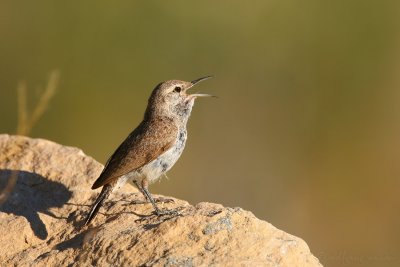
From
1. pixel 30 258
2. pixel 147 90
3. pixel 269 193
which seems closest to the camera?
pixel 30 258

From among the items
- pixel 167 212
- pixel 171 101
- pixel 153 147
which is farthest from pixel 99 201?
pixel 171 101

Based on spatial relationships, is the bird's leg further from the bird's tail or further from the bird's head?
the bird's head

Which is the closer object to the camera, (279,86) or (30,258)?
(30,258)

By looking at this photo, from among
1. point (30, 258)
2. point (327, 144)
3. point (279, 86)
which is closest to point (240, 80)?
point (279, 86)

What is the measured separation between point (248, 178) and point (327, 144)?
4.43 ft

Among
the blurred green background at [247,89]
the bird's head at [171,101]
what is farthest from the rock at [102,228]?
the blurred green background at [247,89]

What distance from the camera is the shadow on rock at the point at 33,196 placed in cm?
767

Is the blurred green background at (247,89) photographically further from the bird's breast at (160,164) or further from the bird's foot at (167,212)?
the bird's foot at (167,212)

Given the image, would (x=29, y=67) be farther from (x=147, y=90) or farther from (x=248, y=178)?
(x=248, y=178)

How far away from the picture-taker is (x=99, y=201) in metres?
7.43

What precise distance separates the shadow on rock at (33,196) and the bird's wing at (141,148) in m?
0.44

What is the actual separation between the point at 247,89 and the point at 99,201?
707 cm

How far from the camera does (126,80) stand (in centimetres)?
1417

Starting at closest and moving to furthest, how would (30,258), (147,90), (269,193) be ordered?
(30,258), (269,193), (147,90)
